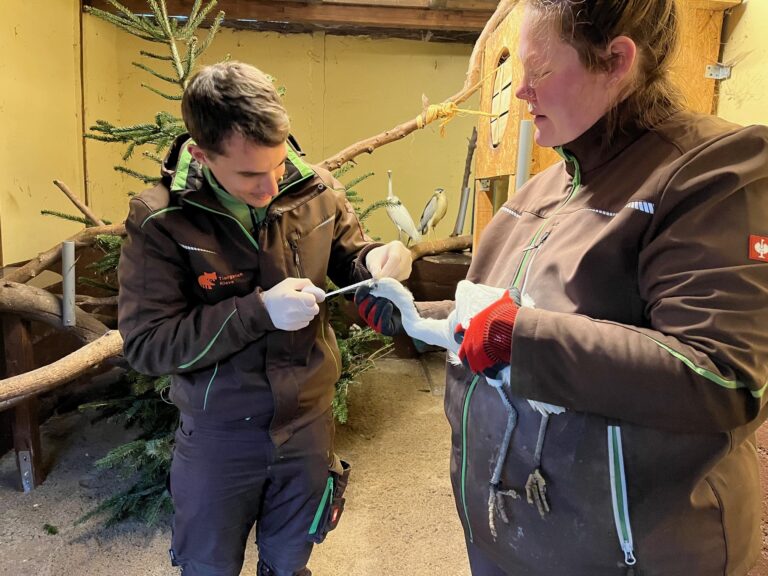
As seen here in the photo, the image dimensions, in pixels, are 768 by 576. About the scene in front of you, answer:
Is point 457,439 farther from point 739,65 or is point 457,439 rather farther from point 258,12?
point 258,12

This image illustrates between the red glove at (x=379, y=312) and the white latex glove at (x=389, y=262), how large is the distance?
57 millimetres

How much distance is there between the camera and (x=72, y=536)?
2027 millimetres

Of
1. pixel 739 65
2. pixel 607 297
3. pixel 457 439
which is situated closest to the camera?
pixel 607 297

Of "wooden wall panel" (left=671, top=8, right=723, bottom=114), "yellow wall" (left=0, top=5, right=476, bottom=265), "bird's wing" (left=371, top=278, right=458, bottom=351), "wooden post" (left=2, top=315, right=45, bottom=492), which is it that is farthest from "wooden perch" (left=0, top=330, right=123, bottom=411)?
"wooden wall panel" (left=671, top=8, right=723, bottom=114)

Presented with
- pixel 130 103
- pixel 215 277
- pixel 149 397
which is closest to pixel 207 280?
pixel 215 277

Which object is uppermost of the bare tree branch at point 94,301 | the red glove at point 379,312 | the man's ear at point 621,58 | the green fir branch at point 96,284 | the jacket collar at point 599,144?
the man's ear at point 621,58

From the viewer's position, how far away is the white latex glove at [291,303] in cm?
107

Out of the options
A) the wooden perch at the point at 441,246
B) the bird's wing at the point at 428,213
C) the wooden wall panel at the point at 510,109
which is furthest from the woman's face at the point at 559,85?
the bird's wing at the point at 428,213

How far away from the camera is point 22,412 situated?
7.59 ft

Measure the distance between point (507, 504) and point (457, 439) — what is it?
0.15m

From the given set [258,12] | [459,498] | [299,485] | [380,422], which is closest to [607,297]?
[459,498]

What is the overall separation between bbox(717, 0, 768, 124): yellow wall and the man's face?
930 millimetres

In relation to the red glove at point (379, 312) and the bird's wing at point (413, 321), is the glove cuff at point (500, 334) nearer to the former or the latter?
the bird's wing at point (413, 321)

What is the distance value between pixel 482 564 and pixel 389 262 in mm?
623
